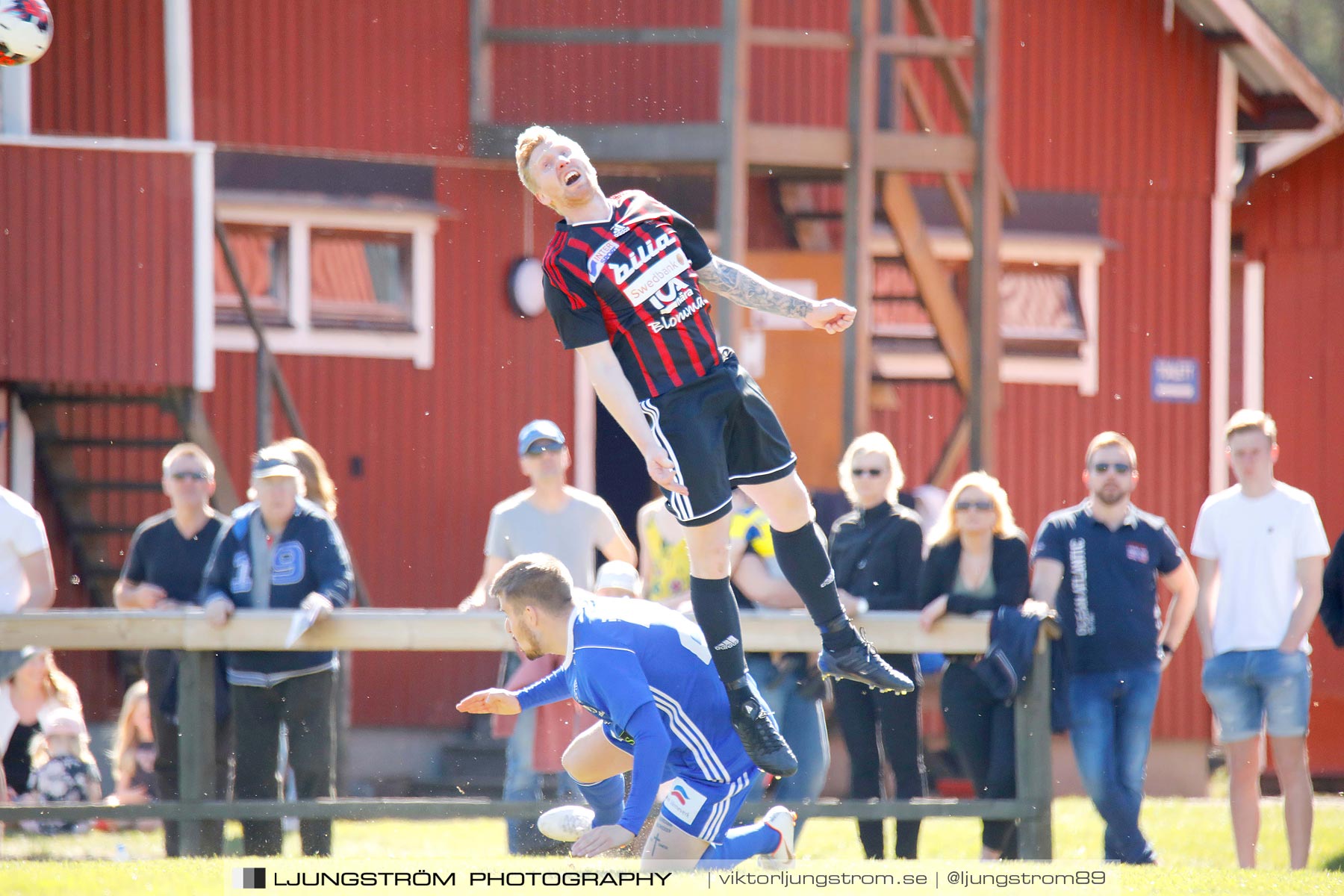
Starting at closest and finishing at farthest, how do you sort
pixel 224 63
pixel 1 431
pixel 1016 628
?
1. pixel 1016 628
2. pixel 1 431
3. pixel 224 63

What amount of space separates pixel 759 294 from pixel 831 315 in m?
0.23

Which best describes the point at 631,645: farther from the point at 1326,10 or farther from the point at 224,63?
the point at 1326,10

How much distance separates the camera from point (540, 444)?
717cm

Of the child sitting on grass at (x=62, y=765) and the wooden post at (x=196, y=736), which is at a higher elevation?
the wooden post at (x=196, y=736)

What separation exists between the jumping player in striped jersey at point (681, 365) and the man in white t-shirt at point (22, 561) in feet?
10.1

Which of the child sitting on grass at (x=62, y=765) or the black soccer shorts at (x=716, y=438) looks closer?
the black soccer shorts at (x=716, y=438)

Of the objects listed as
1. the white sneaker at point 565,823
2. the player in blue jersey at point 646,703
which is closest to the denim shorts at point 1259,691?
the player in blue jersey at point 646,703

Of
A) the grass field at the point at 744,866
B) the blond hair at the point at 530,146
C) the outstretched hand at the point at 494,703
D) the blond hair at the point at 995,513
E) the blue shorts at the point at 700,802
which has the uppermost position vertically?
the blond hair at the point at 530,146

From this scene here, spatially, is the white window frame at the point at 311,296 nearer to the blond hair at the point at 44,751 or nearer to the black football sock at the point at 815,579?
the blond hair at the point at 44,751

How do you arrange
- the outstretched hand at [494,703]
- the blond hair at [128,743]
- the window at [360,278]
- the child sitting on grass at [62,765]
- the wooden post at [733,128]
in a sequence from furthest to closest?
the window at [360,278], the wooden post at [733,128], the blond hair at [128,743], the child sitting on grass at [62,765], the outstretched hand at [494,703]

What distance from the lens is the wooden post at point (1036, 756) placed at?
6.45 m

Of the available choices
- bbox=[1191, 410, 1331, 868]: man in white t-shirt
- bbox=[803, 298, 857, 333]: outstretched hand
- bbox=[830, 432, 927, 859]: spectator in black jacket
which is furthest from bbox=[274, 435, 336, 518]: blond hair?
bbox=[1191, 410, 1331, 868]: man in white t-shirt

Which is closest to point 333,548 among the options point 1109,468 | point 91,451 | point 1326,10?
point 1109,468

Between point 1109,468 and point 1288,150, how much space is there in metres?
6.59
